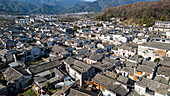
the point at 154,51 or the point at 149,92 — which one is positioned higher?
the point at 154,51

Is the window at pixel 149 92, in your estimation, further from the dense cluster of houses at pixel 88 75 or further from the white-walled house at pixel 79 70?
the white-walled house at pixel 79 70

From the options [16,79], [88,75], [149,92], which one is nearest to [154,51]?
[149,92]

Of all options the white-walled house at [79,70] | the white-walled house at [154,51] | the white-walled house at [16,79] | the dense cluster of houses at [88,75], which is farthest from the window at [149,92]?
the white-walled house at [16,79]

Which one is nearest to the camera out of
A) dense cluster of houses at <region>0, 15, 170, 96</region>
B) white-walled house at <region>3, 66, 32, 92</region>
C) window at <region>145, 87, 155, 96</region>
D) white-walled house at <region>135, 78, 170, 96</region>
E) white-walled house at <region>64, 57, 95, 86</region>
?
white-walled house at <region>135, 78, 170, 96</region>

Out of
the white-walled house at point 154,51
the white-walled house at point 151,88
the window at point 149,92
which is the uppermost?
the white-walled house at point 154,51

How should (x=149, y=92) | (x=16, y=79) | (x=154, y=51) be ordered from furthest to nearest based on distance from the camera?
(x=154, y=51), (x=16, y=79), (x=149, y=92)

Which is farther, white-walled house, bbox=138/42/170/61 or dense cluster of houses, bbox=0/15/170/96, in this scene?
white-walled house, bbox=138/42/170/61

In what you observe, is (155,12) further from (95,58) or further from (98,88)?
(98,88)

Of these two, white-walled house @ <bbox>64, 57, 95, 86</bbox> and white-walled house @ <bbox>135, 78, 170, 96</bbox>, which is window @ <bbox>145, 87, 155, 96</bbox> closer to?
white-walled house @ <bbox>135, 78, 170, 96</bbox>

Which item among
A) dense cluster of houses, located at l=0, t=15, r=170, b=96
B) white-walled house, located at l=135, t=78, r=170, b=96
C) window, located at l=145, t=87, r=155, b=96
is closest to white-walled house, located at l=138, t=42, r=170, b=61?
dense cluster of houses, located at l=0, t=15, r=170, b=96

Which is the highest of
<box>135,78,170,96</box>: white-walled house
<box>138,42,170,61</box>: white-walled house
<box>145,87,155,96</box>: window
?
<box>138,42,170,61</box>: white-walled house

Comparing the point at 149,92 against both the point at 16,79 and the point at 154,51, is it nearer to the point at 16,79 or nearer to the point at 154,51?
the point at 154,51

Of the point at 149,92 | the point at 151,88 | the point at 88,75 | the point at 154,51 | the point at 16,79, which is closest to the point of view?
the point at 149,92
